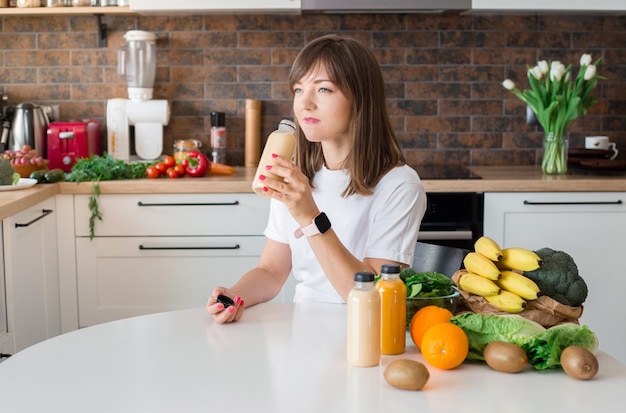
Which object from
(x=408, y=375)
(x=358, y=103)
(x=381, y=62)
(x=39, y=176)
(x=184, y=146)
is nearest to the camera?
(x=408, y=375)

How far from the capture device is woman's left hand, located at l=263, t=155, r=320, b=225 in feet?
5.62

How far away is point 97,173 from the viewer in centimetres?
356

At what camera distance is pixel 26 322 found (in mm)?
3162

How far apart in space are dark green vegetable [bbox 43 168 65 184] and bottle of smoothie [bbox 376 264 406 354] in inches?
88.2

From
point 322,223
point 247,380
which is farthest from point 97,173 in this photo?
point 247,380

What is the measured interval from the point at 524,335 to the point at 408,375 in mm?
248

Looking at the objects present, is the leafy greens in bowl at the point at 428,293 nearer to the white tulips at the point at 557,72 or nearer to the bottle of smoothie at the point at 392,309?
the bottle of smoothie at the point at 392,309

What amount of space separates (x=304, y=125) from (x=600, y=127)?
8.30ft

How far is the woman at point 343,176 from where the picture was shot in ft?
6.88

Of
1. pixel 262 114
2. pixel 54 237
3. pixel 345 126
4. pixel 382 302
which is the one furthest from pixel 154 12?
pixel 382 302

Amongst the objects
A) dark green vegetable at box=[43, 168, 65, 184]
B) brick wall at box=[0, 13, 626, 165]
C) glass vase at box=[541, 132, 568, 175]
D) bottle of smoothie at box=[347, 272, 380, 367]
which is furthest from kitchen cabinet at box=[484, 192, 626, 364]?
bottle of smoothie at box=[347, 272, 380, 367]

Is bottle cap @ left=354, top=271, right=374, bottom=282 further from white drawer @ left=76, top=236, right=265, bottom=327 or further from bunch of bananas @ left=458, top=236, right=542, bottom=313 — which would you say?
white drawer @ left=76, top=236, right=265, bottom=327

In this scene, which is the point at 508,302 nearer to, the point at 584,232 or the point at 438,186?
the point at 438,186

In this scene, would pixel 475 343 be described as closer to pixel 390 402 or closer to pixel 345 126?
pixel 390 402
